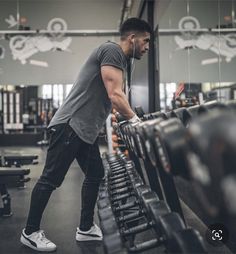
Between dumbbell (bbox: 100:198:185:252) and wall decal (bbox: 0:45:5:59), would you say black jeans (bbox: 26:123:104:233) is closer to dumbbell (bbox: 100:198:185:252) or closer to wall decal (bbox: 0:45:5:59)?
dumbbell (bbox: 100:198:185:252)

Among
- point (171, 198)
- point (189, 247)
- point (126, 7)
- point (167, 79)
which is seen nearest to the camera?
point (189, 247)

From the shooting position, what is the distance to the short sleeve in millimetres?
2086

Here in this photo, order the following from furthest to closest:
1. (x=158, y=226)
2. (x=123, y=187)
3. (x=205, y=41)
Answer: (x=205, y=41) < (x=123, y=187) < (x=158, y=226)

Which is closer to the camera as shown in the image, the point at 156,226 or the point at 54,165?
the point at 156,226

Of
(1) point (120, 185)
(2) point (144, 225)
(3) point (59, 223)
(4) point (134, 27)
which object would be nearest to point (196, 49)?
(4) point (134, 27)

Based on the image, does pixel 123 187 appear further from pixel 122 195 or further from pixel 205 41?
pixel 205 41

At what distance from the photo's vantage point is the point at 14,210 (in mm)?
3336

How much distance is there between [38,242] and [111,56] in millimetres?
1278

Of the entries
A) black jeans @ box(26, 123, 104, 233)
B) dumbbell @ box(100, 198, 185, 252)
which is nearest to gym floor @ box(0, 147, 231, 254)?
black jeans @ box(26, 123, 104, 233)

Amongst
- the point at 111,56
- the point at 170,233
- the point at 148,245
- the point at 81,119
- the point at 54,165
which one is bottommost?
the point at 148,245

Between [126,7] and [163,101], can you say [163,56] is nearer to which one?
[163,101]

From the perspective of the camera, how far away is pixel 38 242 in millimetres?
2240

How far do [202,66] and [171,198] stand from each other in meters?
2.10

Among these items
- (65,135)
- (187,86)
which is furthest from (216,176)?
(187,86)
